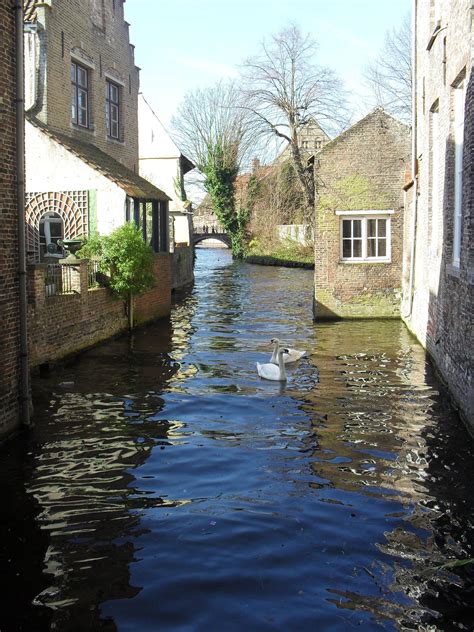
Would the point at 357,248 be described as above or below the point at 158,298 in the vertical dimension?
above

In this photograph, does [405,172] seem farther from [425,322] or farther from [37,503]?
[37,503]

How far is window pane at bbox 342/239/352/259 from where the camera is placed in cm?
2084

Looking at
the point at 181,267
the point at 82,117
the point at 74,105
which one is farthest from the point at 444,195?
the point at 181,267

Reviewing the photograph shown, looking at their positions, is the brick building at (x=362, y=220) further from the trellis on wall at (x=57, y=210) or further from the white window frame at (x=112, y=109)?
the white window frame at (x=112, y=109)

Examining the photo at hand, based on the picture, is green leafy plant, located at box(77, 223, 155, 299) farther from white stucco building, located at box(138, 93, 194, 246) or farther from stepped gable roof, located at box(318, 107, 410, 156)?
white stucco building, located at box(138, 93, 194, 246)

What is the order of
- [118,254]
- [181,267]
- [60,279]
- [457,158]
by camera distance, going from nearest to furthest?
[457,158]
[60,279]
[118,254]
[181,267]

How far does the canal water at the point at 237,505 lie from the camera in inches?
189

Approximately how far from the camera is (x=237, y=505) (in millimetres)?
6664

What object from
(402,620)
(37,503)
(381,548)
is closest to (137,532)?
(37,503)

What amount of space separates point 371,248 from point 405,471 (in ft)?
45.4

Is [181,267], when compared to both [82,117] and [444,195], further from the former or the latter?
[444,195]

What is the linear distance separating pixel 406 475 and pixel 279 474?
1286 mm

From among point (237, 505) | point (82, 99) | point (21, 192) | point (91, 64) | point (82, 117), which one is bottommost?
point (237, 505)

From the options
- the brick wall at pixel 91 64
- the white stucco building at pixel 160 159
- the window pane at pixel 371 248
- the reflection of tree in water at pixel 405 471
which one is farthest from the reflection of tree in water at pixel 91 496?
the white stucco building at pixel 160 159
